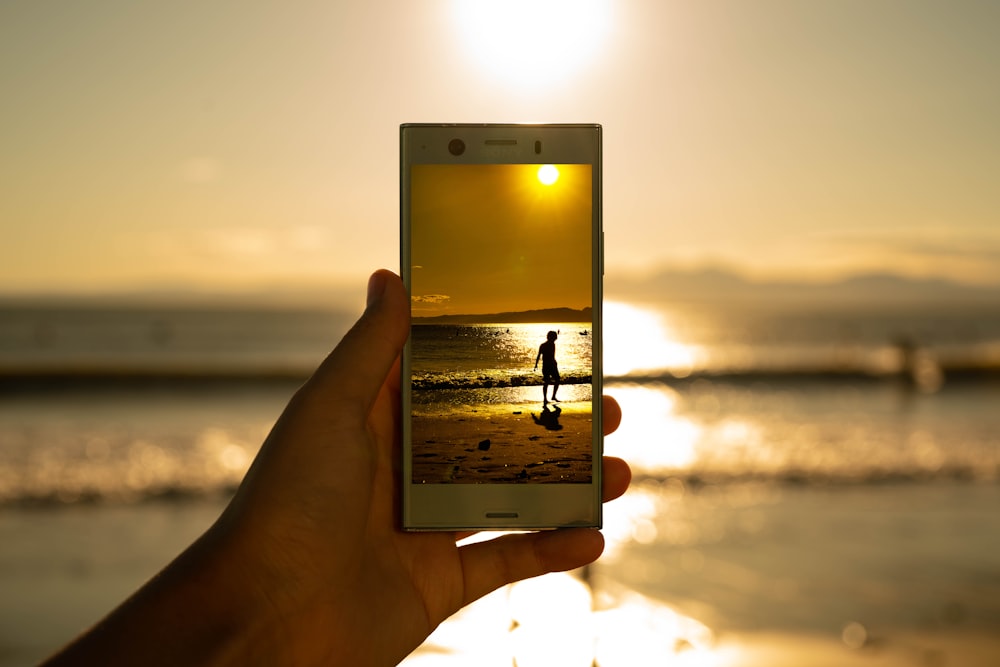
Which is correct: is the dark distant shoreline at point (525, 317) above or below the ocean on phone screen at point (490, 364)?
above

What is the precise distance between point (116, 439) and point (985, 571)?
9445 mm

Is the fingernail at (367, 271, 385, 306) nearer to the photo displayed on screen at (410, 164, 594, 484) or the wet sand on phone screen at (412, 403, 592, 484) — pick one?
the photo displayed on screen at (410, 164, 594, 484)

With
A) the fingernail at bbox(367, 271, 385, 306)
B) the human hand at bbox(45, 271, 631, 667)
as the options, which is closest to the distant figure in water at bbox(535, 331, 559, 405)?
the human hand at bbox(45, 271, 631, 667)

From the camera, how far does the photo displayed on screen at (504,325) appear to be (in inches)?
93.9

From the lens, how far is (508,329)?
241cm

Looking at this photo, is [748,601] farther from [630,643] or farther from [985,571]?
[985,571]

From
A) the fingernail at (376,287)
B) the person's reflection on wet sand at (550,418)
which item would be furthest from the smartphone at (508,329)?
the fingernail at (376,287)

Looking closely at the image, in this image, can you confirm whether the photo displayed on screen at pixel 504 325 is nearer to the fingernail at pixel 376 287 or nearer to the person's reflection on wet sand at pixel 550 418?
the person's reflection on wet sand at pixel 550 418

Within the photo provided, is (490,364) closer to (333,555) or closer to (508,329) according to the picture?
(508,329)

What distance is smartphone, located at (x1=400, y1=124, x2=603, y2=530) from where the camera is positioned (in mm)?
2383

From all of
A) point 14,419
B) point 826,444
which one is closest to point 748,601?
point 826,444

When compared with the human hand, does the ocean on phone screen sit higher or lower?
higher

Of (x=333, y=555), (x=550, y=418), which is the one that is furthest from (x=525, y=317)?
(x=333, y=555)

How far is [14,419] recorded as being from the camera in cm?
1305
